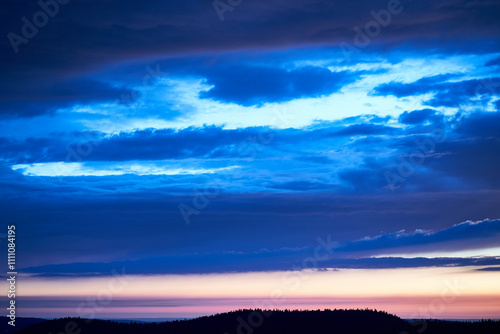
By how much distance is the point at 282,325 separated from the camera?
64.9 metres

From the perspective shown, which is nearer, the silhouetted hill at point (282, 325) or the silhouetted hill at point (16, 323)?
the silhouetted hill at point (282, 325)

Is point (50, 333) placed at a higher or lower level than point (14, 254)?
lower

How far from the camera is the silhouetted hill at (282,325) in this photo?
60134 mm

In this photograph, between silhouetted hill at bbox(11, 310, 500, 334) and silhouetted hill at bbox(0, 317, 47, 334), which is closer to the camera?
silhouetted hill at bbox(11, 310, 500, 334)

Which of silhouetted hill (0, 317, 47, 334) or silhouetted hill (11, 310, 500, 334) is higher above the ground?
silhouetted hill (0, 317, 47, 334)

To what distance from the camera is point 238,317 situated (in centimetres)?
6775

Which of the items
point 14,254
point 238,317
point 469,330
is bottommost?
point 469,330

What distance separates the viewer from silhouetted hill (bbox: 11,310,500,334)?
60.1 meters

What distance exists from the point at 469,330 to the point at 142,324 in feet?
122

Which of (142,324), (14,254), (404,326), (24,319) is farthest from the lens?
(24,319)

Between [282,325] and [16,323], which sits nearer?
[282,325]

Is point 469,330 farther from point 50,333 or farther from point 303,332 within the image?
point 50,333

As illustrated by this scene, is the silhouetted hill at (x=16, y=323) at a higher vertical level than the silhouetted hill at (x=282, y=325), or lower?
higher

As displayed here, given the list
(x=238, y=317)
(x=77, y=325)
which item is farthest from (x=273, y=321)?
(x=77, y=325)
